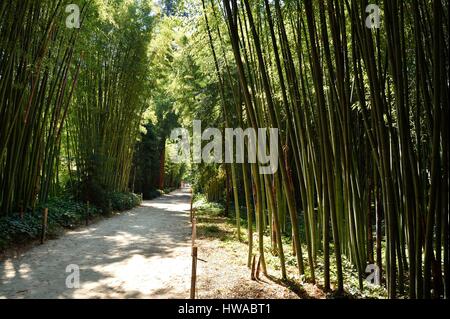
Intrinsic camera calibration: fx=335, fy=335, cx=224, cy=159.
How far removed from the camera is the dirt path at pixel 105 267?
2852mm

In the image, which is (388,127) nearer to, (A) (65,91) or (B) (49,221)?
(B) (49,221)

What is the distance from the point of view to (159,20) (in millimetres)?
8992

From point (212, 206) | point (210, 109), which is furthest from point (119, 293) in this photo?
point (212, 206)

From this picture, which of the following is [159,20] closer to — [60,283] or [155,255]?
[155,255]

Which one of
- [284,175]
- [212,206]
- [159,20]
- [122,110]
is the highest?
[159,20]

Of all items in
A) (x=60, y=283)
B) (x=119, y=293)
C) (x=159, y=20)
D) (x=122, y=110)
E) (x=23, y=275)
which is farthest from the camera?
(x=122, y=110)

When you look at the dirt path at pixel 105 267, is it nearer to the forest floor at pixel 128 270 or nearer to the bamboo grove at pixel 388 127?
the forest floor at pixel 128 270

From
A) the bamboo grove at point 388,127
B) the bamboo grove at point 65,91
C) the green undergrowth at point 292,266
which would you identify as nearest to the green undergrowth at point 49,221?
the bamboo grove at point 65,91

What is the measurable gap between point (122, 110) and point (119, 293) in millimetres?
7497

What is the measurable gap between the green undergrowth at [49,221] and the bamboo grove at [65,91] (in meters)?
0.22

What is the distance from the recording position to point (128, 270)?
11.5ft

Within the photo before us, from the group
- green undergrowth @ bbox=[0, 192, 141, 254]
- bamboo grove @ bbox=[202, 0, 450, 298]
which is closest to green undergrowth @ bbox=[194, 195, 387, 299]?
bamboo grove @ bbox=[202, 0, 450, 298]

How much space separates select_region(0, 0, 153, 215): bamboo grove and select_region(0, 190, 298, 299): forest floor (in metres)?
1.36

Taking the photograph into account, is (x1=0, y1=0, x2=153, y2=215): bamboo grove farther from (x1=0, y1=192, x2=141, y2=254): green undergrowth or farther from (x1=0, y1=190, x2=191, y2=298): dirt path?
(x1=0, y1=190, x2=191, y2=298): dirt path
